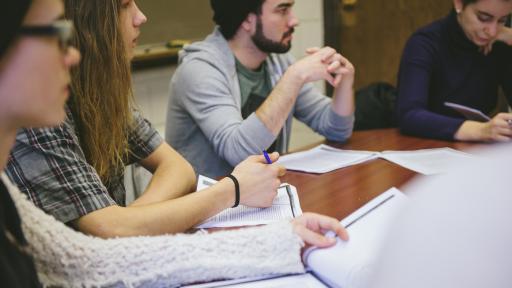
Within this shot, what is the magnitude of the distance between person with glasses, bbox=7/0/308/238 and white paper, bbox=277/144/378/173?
0.25 m

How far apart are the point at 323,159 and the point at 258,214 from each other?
488 mm

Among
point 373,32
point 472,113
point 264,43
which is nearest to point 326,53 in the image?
point 264,43

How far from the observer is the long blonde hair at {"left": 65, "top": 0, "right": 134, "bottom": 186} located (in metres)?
1.17

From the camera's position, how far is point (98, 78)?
1.20 meters

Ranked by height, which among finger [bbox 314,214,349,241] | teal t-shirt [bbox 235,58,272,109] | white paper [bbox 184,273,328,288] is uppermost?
teal t-shirt [bbox 235,58,272,109]

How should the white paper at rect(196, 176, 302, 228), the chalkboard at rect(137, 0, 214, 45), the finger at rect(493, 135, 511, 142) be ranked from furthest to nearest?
the chalkboard at rect(137, 0, 214, 45), the finger at rect(493, 135, 511, 142), the white paper at rect(196, 176, 302, 228)

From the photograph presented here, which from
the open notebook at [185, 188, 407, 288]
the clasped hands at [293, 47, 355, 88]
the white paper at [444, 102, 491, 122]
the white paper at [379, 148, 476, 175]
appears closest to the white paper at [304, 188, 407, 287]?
the open notebook at [185, 188, 407, 288]

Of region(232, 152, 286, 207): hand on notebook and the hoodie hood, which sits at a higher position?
the hoodie hood

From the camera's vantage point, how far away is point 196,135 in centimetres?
185

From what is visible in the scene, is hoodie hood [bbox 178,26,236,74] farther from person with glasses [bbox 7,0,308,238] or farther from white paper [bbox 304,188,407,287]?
white paper [bbox 304,188,407,287]

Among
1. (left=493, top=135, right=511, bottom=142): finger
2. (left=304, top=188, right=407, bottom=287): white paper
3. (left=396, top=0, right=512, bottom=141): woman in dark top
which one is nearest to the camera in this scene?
(left=304, top=188, right=407, bottom=287): white paper

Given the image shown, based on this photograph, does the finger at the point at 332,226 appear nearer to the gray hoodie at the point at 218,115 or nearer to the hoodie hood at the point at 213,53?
the gray hoodie at the point at 218,115

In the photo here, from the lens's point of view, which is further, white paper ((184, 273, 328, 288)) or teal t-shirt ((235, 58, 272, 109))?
teal t-shirt ((235, 58, 272, 109))

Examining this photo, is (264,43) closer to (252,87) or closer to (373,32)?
(252,87)
